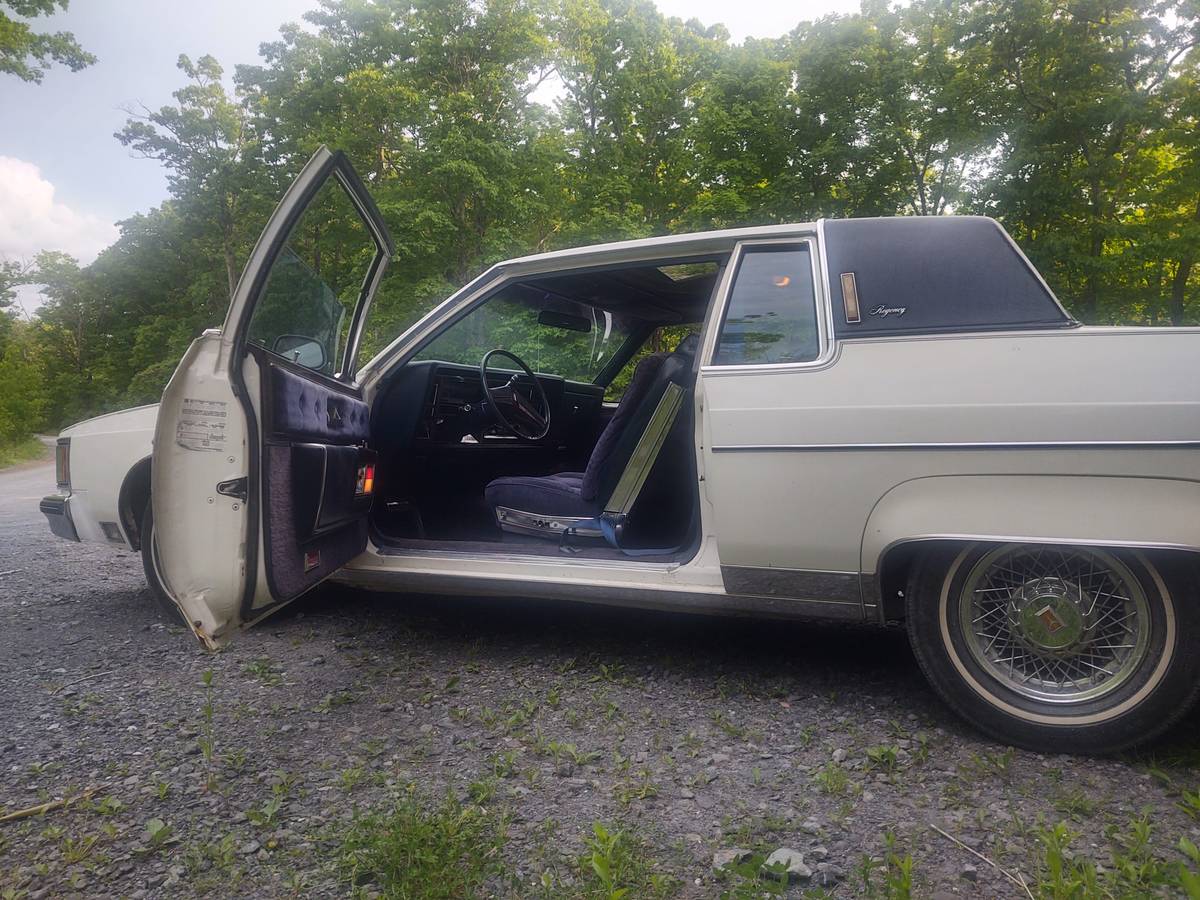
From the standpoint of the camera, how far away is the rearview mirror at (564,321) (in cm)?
433

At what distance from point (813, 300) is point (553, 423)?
7.98ft

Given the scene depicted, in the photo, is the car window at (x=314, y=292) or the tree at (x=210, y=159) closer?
the car window at (x=314, y=292)

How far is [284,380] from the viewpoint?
2785mm

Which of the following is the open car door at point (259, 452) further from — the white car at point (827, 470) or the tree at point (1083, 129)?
the tree at point (1083, 129)

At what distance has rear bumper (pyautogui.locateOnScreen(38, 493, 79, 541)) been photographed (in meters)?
3.99

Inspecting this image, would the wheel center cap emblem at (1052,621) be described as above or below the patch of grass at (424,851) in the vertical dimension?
above

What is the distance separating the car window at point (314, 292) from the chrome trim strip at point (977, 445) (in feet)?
5.68

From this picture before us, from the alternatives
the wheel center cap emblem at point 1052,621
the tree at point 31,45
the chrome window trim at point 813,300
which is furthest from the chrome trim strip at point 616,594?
the tree at point 31,45

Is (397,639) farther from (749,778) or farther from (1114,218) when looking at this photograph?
(1114,218)

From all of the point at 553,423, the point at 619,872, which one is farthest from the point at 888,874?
the point at 553,423

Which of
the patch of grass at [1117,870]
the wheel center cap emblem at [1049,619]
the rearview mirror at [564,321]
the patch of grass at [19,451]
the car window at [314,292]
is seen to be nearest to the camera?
the patch of grass at [1117,870]

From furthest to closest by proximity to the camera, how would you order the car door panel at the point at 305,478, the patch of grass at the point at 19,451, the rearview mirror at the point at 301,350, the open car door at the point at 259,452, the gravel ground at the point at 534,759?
the patch of grass at the point at 19,451 < the rearview mirror at the point at 301,350 < the car door panel at the point at 305,478 < the open car door at the point at 259,452 < the gravel ground at the point at 534,759

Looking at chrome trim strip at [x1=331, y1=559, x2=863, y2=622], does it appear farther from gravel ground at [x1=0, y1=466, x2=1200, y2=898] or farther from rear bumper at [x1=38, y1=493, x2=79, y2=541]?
rear bumper at [x1=38, y1=493, x2=79, y2=541]

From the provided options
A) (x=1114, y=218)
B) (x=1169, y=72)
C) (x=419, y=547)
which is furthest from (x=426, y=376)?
(x=1169, y=72)
